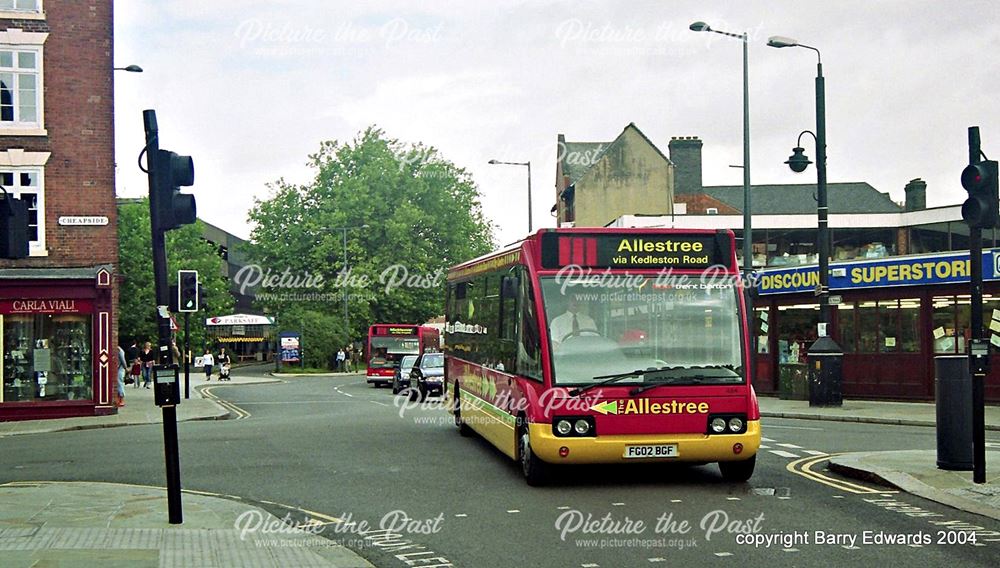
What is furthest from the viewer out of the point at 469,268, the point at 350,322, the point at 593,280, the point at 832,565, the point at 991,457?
the point at 350,322

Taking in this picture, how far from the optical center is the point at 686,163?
2731 inches

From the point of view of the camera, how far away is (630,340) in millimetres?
11289

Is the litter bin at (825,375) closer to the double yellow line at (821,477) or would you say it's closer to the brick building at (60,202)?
the double yellow line at (821,477)

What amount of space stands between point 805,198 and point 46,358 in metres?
53.5

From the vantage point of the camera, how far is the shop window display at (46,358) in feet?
81.3

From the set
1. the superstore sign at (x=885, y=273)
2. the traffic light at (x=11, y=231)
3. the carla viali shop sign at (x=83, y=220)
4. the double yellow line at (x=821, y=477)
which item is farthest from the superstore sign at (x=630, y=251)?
the carla viali shop sign at (x=83, y=220)

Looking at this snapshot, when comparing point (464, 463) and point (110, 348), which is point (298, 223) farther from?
point (464, 463)

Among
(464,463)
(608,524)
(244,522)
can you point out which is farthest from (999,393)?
(244,522)

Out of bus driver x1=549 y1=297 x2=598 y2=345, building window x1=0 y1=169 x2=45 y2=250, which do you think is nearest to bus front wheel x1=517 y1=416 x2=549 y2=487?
bus driver x1=549 y1=297 x2=598 y2=345

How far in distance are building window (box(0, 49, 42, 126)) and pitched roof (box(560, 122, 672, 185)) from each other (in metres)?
45.6

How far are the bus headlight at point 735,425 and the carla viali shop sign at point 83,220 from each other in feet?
62.7

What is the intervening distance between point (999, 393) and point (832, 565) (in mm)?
18171

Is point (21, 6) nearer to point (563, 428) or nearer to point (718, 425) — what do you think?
point (563, 428)

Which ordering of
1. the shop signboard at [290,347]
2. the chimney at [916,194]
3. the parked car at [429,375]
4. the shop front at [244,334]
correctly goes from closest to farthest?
1. the parked car at [429,375]
2. the chimney at [916,194]
3. the shop signboard at [290,347]
4. the shop front at [244,334]
